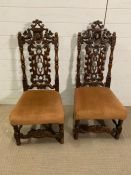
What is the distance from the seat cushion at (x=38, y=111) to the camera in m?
1.87

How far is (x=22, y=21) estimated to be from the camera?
2.20 metres

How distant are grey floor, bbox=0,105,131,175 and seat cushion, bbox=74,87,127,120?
1.12 feet

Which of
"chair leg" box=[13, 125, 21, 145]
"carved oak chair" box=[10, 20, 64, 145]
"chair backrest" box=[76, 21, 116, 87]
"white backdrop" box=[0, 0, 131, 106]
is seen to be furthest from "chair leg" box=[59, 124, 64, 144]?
"white backdrop" box=[0, 0, 131, 106]

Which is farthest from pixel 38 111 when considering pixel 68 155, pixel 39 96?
pixel 68 155

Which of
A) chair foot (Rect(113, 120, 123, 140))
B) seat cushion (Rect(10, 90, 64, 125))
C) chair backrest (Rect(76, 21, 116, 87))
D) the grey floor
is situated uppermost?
chair backrest (Rect(76, 21, 116, 87))

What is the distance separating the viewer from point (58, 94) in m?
2.20

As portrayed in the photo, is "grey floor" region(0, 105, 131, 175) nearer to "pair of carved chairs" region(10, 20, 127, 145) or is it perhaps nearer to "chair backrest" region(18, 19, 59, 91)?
"pair of carved chairs" region(10, 20, 127, 145)

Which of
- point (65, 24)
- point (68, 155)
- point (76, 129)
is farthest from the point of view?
point (65, 24)

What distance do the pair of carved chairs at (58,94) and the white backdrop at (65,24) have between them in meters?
0.12

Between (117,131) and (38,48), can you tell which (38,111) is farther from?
(117,131)

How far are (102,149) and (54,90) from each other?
75 cm

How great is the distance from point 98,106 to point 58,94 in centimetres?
43

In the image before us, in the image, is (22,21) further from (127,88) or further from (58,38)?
(127,88)

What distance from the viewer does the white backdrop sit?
213 cm
